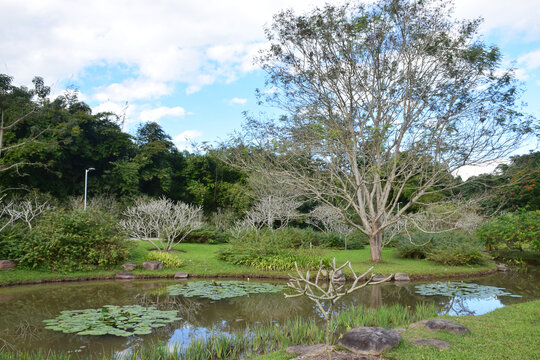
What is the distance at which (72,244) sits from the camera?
1177 cm

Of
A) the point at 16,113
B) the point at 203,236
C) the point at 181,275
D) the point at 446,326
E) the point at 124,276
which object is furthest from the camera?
the point at 16,113

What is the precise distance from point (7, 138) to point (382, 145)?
21110mm

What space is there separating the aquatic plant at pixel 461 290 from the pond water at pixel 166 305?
0.22 meters

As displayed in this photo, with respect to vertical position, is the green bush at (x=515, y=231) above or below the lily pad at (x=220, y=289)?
above

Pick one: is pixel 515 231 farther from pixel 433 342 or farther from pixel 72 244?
pixel 72 244

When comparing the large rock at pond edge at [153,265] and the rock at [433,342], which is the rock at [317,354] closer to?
the rock at [433,342]

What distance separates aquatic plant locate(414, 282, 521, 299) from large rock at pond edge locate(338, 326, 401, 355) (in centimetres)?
537

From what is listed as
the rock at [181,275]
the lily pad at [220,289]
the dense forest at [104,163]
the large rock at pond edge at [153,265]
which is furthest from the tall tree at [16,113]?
the lily pad at [220,289]

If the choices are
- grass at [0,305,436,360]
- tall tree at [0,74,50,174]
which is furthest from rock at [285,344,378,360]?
tall tree at [0,74,50,174]

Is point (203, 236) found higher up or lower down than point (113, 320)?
higher up

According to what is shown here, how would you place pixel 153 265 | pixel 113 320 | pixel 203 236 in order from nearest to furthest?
pixel 113 320
pixel 153 265
pixel 203 236

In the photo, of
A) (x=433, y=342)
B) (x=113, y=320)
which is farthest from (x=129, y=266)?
(x=433, y=342)

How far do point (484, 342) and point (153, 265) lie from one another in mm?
9940

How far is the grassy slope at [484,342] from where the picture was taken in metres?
4.09
